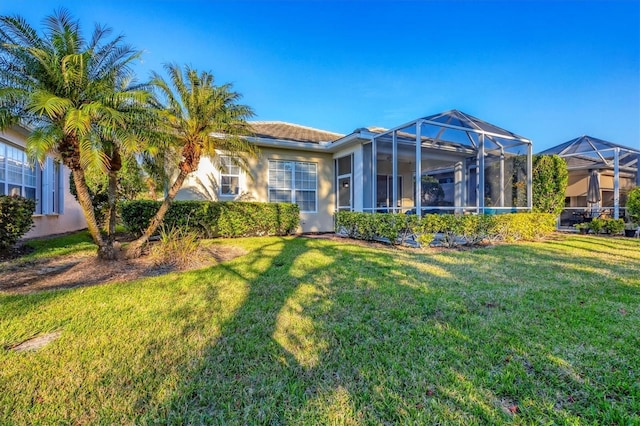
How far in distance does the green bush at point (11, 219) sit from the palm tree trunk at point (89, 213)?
2475 millimetres

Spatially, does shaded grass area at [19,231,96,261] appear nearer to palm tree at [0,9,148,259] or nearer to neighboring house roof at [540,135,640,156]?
palm tree at [0,9,148,259]

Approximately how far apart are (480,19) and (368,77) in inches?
248

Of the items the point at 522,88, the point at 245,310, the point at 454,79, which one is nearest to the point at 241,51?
the point at 454,79

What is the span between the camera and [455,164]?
13344 millimetres

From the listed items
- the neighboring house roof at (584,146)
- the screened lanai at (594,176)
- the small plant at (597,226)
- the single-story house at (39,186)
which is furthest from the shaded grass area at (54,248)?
the neighboring house roof at (584,146)

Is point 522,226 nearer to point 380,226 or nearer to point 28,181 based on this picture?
point 380,226

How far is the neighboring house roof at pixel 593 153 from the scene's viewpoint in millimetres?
13461

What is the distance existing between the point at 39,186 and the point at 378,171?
42.5ft

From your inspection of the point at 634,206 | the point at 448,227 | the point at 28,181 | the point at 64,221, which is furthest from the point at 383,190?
the point at 64,221

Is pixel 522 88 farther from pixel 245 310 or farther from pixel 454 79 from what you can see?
pixel 245 310

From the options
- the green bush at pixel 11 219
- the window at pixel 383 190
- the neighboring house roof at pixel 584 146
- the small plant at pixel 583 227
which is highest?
the neighboring house roof at pixel 584 146

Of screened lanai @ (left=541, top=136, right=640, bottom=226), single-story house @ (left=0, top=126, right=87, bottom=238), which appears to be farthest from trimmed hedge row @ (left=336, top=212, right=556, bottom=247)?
single-story house @ (left=0, top=126, right=87, bottom=238)

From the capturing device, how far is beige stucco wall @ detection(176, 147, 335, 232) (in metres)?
11.4

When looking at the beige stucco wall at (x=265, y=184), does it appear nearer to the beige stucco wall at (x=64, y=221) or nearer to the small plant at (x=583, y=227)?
the beige stucco wall at (x=64, y=221)
